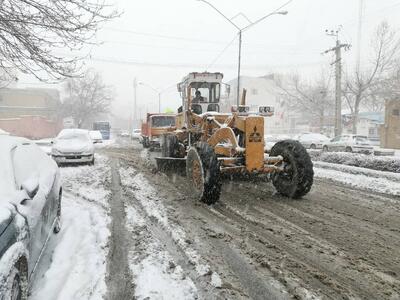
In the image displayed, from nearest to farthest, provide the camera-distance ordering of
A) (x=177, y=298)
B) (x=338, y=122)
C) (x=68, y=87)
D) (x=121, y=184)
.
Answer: (x=177, y=298), (x=121, y=184), (x=338, y=122), (x=68, y=87)

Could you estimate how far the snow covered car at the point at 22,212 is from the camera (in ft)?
10.5

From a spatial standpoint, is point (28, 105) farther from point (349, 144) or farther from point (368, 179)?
point (368, 179)

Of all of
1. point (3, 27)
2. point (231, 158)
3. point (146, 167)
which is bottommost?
point (146, 167)

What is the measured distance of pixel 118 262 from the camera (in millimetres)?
4988

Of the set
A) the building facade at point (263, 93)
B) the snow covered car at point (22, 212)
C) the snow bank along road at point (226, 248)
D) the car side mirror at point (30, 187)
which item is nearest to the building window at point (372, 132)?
the building facade at point (263, 93)

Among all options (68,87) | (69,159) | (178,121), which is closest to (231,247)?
(178,121)

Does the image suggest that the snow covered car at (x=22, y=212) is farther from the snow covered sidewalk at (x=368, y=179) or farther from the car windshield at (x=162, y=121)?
the car windshield at (x=162, y=121)

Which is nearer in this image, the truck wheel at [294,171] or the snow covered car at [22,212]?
the snow covered car at [22,212]

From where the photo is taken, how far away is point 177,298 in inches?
157

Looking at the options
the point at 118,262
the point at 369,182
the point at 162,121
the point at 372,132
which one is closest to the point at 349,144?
the point at 162,121

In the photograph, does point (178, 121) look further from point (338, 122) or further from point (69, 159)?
point (338, 122)

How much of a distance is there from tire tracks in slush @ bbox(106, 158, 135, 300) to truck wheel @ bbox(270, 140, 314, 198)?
348 cm

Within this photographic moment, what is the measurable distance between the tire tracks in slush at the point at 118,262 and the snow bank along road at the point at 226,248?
12 millimetres

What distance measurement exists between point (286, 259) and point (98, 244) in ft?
8.31
